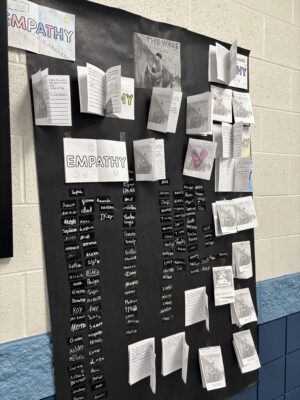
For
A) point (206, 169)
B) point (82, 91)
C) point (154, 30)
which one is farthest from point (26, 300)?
point (154, 30)

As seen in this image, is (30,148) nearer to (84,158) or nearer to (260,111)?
(84,158)

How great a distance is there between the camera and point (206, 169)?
1.41m

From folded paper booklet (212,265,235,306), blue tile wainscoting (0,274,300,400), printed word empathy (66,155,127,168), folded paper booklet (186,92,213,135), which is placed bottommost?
blue tile wainscoting (0,274,300,400)

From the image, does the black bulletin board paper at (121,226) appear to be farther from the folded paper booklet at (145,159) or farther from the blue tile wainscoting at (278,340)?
the blue tile wainscoting at (278,340)

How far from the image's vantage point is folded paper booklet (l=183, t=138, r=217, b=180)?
4.53 feet

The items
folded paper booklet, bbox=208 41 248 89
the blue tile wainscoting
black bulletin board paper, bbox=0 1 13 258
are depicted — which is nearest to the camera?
black bulletin board paper, bbox=0 1 13 258

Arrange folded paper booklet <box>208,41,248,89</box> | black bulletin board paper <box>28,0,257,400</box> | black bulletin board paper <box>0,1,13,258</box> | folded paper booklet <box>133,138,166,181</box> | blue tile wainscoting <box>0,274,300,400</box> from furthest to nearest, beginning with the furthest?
blue tile wainscoting <box>0,274,300,400</box> → folded paper booklet <box>208,41,248,89</box> → folded paper booklet <box>133,138,166,181</box> → black bulletin board paper <box>28,0,257,400</box> → black bulletin board paper <box>0,1,13,258</box>

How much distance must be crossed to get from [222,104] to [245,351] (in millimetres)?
944

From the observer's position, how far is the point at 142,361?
49.6 inches

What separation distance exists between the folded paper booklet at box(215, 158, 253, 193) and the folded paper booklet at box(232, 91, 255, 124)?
157mm

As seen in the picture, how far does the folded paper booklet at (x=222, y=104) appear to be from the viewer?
1.46 metres

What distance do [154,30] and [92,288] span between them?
32.2 inches

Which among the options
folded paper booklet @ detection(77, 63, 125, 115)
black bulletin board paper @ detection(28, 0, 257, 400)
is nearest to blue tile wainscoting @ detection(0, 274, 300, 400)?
black bulletin board paper @ detection(28, 0, 257, 400)

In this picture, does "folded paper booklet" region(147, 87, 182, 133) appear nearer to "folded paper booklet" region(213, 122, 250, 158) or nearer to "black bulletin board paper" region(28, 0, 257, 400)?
"black bulletin board paper" region(28, 0, 257, 400)
